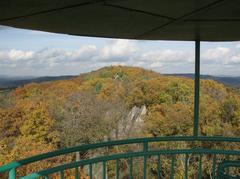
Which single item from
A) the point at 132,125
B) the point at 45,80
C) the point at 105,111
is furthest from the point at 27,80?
the point at 132,125

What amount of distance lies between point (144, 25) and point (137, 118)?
15.9 meters

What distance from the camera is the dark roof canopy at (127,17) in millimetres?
1478

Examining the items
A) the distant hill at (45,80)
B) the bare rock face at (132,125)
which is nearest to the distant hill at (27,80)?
the distant hill at (45,80)

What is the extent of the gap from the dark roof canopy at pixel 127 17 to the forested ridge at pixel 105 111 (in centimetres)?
1414

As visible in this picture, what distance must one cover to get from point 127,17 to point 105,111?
16.0m

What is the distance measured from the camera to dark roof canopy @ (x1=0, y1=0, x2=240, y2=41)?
1.48 metres

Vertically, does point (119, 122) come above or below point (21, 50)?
below

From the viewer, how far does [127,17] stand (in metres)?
1.81

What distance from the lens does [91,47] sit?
83.6 feet

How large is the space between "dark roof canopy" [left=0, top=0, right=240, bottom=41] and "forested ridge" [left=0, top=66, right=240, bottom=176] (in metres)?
14.1

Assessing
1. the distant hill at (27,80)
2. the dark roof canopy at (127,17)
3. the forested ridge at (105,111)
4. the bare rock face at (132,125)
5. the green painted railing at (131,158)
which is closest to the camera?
the dark roof canopy at (127,17)

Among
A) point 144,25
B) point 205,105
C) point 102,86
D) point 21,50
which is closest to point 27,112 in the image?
point 102,86

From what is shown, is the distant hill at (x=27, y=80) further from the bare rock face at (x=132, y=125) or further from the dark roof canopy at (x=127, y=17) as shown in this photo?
the dark roof canopy at (x=127, y=17)

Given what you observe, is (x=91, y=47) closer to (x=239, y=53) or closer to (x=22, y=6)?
(x=239, y=53)
